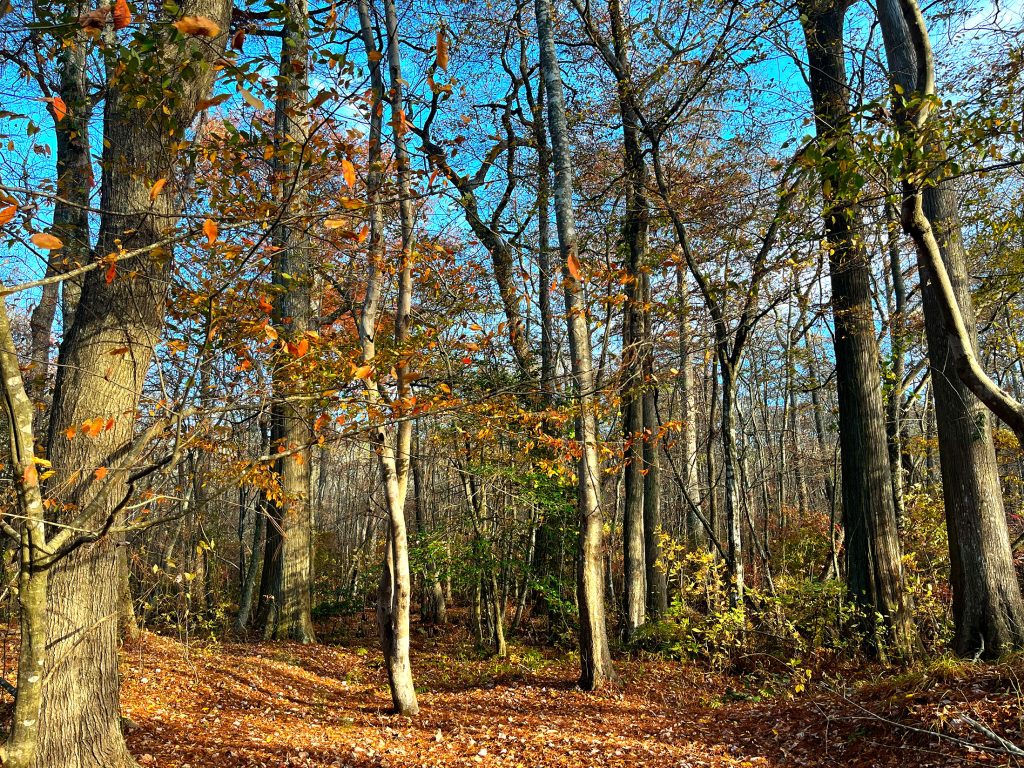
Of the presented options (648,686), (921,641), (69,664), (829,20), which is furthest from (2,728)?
(829,20)

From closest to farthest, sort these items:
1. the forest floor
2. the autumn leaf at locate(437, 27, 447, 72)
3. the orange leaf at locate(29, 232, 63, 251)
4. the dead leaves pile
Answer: the orange leaf at locate(29, 232, 63, 251) < the autumn leaf at locate(437, 27, 447, 72) < the forest floor < the dead leaves pile

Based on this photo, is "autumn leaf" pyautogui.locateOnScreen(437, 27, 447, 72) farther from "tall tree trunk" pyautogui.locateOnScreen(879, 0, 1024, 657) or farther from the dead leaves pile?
"tall tree trunk" pyautogui.locateOnScreen(879, 0, 1024, 657)

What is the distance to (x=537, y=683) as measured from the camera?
8195 mm

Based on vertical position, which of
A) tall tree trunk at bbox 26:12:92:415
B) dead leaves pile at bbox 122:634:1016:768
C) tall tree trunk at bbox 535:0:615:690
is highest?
tall tree trunk at bbox 26:12:92:415

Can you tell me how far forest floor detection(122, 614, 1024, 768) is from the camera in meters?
4.96

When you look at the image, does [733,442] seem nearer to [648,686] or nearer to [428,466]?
[648,686]

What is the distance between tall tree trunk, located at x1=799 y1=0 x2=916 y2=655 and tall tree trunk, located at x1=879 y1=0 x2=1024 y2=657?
72 cm

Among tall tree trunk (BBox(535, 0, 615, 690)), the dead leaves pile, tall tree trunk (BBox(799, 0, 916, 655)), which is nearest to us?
the dead leaves pile

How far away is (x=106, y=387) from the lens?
3934 mm

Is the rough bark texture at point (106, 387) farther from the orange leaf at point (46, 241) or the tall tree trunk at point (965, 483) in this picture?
the tall tree trunk at point (965, 483)

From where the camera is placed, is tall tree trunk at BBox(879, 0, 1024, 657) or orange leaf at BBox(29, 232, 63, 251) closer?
orange leaf at BBox(29, 232, 63, 251)

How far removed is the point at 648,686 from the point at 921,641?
3054 mm

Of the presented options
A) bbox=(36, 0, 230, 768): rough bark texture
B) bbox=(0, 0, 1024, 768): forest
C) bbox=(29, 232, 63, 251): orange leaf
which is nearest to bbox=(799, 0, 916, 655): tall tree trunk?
bbox=(0, 0, 1024, 768): forest

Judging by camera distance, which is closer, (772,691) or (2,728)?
(2,728)
